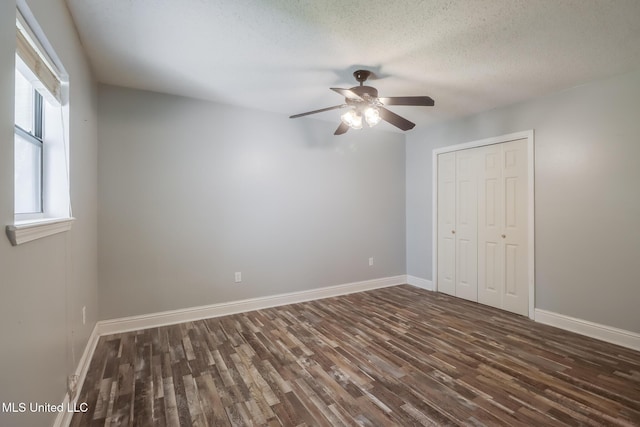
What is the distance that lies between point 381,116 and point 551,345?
2.61 meters

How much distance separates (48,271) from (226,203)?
206 centimetres

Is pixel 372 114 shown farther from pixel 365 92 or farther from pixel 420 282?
pixel 420 282

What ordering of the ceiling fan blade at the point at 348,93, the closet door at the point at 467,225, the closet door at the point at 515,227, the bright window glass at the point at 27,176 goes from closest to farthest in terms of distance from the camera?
the bright window glass at the point at 27,176 < the ceiling fan blade at the point at 348,93 < the closet door at the point at 515,227 < the closet door at the point at 467,225

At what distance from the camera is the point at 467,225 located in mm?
4035

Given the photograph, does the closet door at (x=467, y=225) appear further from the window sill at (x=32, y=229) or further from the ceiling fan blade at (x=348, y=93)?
the window sill at (x=32, y=229)

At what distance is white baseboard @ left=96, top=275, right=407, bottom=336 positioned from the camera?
298 cm

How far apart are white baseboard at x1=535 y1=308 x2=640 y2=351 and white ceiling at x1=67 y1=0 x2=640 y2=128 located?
236 centimetres

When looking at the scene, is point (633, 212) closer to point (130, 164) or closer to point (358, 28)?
point (358, 28)

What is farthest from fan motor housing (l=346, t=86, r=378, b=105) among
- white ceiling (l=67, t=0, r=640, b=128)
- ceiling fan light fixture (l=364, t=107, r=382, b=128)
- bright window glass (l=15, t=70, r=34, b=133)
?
bright window glass (l=15, t=70, r=34, b=133)

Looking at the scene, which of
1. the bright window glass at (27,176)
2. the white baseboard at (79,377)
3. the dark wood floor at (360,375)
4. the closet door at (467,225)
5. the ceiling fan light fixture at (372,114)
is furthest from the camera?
the closet door at (467,225)

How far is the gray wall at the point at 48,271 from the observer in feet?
3.43

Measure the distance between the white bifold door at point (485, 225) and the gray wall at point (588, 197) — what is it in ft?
0.62

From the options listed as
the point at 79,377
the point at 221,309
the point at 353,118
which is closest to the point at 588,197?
the point at 353,118

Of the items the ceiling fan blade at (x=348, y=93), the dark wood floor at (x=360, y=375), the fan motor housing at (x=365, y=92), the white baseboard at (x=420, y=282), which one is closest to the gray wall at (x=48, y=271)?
the dark wood floor at (x=360, y=375)
